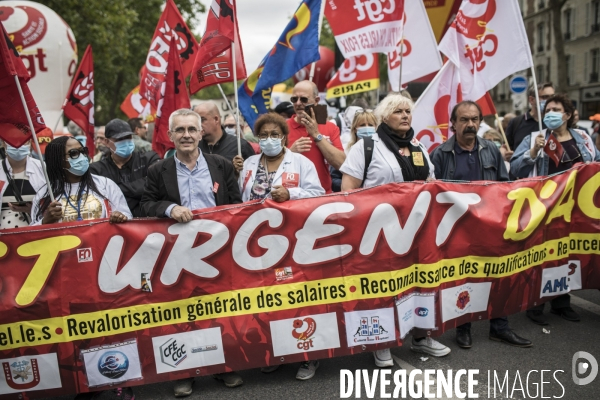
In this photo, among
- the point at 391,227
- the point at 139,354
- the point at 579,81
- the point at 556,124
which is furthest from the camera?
the point at 579,81

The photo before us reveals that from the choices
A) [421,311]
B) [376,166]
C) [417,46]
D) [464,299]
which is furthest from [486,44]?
[421,311]

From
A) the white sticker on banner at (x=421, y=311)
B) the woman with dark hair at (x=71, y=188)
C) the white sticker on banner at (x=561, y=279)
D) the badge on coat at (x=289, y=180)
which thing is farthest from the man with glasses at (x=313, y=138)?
the white sticker on banner at (x=561, y=279)

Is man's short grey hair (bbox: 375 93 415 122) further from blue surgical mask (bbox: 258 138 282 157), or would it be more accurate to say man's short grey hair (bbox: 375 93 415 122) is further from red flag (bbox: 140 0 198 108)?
red flag (bbox: 140 0 198 108)

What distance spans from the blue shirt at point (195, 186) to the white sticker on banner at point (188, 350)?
0.93 m

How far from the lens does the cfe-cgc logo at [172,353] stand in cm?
395

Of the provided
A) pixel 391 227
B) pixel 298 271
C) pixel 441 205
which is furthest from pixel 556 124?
pixel 298 271

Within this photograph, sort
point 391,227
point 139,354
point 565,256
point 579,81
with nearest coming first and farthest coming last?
1. point 139,354
2. point 391,227
3. point 565,256
4. point 579,81

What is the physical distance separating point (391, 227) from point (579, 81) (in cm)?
3914

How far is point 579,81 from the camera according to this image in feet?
124

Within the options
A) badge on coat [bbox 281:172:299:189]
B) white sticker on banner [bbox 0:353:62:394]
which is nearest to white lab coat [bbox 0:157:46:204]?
white sticker on banner [bbox 0:353:62:394]

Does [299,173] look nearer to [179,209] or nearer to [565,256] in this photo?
[179,209]

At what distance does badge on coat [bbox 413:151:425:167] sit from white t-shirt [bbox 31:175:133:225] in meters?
2.28

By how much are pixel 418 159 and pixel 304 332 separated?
1.64 m

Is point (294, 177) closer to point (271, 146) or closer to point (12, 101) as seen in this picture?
point (271, 146)
